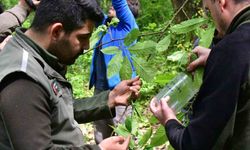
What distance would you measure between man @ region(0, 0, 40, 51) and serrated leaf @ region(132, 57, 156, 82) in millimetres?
1207

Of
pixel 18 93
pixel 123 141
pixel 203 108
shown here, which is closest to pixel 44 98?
pixel 18 93

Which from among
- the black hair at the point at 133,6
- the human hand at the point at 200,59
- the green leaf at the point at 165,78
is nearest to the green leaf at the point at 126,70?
the green leaf at the point at 165,78

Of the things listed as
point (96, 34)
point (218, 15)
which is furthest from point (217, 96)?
point (96, 34)

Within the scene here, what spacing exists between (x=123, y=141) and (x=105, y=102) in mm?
430

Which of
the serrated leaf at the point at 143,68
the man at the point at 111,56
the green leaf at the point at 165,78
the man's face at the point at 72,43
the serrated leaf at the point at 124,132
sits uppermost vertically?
the man's face at the point at 72,43

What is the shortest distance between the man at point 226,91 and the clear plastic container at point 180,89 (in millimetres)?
319

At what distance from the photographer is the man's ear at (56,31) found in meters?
1.68

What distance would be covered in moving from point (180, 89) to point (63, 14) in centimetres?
67

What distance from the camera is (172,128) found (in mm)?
1667


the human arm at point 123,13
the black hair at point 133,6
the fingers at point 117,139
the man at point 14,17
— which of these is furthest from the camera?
the black hair at point 133,6

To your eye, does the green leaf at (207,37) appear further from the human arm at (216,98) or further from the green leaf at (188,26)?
the human arm at (216,98)

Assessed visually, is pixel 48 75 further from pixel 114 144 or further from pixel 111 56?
pixel 111 56

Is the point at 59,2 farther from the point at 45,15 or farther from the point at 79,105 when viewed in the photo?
the point at 79,105

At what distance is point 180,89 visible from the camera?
190 cm
